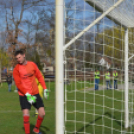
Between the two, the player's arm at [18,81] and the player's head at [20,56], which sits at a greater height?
the player's head at [20,56]

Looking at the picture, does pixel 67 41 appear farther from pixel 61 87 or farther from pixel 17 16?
pixel 17 16

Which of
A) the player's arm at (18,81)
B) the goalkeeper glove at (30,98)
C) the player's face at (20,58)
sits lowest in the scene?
the goalkeeper glove at (30,98)

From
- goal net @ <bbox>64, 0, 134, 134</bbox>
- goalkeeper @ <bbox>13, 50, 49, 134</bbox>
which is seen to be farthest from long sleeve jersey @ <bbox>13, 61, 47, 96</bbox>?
goal net @ <bbox>64, 0, 134, 134</bbox>

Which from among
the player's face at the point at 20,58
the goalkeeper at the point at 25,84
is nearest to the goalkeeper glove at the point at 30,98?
the goalkeeper at the point at 25,84

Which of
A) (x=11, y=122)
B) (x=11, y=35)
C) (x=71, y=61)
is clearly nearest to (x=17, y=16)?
(x=11, y=35)

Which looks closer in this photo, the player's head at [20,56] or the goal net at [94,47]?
the goal net at [94,47]

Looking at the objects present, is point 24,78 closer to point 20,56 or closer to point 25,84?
point 25,84

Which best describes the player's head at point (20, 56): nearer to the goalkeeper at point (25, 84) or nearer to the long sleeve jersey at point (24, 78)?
the goalkeeper at point (25, 84)

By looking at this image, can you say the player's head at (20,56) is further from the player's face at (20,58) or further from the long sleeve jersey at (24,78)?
the long sleeve jersey at (24,78)

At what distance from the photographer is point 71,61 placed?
166 inches

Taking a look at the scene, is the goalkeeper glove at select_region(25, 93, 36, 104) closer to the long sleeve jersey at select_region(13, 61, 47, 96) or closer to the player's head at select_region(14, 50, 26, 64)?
the long sleeve jersey at select_region(13, 61, 47, 96)

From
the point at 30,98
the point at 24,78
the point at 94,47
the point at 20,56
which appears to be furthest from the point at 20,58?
the point at 94,47

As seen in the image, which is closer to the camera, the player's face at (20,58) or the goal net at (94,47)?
the goal net at (94,47)

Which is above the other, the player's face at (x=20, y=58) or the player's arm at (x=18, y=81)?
the player's face at (x=20, y=58)
